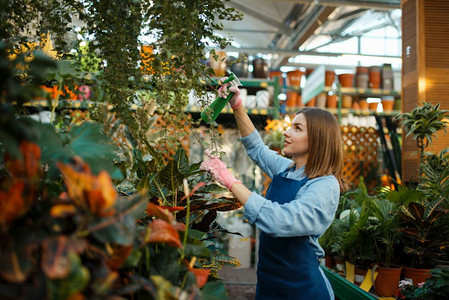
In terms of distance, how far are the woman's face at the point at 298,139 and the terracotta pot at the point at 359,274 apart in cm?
118

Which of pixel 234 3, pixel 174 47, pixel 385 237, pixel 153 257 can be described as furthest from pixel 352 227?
pixel 234 3

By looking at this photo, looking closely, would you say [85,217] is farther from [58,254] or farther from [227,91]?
[227,91]

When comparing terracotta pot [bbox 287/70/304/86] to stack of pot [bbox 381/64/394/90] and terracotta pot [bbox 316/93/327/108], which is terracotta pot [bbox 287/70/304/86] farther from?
stack of pot [bbox 381/64/394/90]

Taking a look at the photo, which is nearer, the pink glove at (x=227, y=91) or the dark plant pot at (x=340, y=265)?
the pink glove at (x=227, y=91)

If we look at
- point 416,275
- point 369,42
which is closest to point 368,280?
point 416,275

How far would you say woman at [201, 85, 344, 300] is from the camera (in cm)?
129

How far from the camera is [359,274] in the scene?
2.45m

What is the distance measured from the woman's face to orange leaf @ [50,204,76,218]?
1134mm

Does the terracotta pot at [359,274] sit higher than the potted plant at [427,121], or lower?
lower

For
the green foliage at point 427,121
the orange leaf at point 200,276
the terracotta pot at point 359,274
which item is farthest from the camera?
the green foliage at point 427,121

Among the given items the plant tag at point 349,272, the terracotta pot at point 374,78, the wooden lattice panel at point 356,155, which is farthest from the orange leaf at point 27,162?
the terracotta pot at point 374,78

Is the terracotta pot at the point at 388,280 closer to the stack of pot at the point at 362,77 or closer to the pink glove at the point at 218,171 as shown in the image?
the pink glove at the point at 218,171

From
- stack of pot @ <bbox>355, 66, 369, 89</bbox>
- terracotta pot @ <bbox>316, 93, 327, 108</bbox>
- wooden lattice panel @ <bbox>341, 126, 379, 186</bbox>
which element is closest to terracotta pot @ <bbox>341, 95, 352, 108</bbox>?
stack of pot @ <bbox>355, 66, 369, 89</bbox>

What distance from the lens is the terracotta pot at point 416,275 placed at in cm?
227
